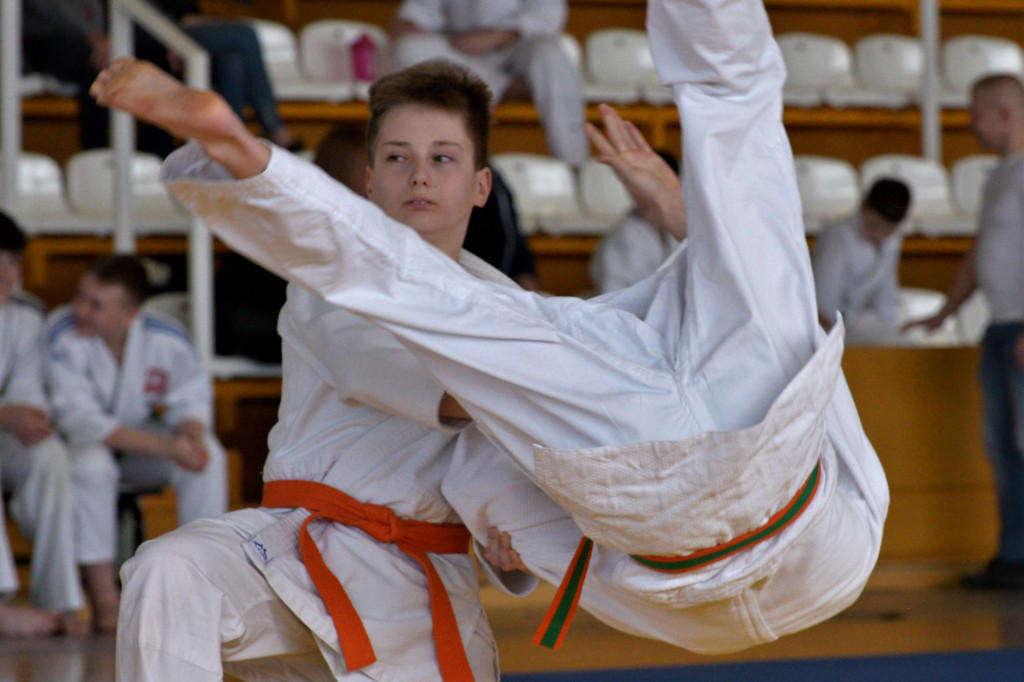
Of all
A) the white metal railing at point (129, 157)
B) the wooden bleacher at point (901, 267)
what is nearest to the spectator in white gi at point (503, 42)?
the wooden bleacher at point (901, 267)

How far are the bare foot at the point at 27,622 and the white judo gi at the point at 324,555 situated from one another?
164cm

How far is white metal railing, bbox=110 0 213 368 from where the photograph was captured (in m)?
3.68

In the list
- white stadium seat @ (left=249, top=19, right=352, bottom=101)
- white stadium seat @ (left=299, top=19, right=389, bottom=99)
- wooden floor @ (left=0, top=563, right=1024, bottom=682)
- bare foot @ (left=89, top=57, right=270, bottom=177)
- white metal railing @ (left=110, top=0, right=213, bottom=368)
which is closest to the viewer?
bare foot @ (left=89, top=57, right=270, bottom=177)

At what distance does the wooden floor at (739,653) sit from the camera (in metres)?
2.89

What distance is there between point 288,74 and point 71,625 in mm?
2981

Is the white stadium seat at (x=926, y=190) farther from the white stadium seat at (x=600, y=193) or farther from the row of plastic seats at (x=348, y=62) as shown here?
the white stadium seat at (x=600, y=193)

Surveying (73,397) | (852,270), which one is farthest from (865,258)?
(73,397)

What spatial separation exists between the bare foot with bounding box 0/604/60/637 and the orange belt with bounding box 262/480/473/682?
1.74 m

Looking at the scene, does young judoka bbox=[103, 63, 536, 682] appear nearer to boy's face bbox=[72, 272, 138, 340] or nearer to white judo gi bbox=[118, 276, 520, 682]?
white judo gi bbox=[118, 276, 520, 682]

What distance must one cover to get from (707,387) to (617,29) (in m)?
5.36

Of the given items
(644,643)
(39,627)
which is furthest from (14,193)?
(644,643)

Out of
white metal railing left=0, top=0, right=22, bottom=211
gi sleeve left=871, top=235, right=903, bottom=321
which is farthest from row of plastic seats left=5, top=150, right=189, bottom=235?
gi sleeve left=871, top=235, right=903, bottom=321

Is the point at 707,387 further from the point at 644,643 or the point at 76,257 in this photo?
the point at 76,257

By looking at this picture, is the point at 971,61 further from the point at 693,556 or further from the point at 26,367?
the point at 693,556
